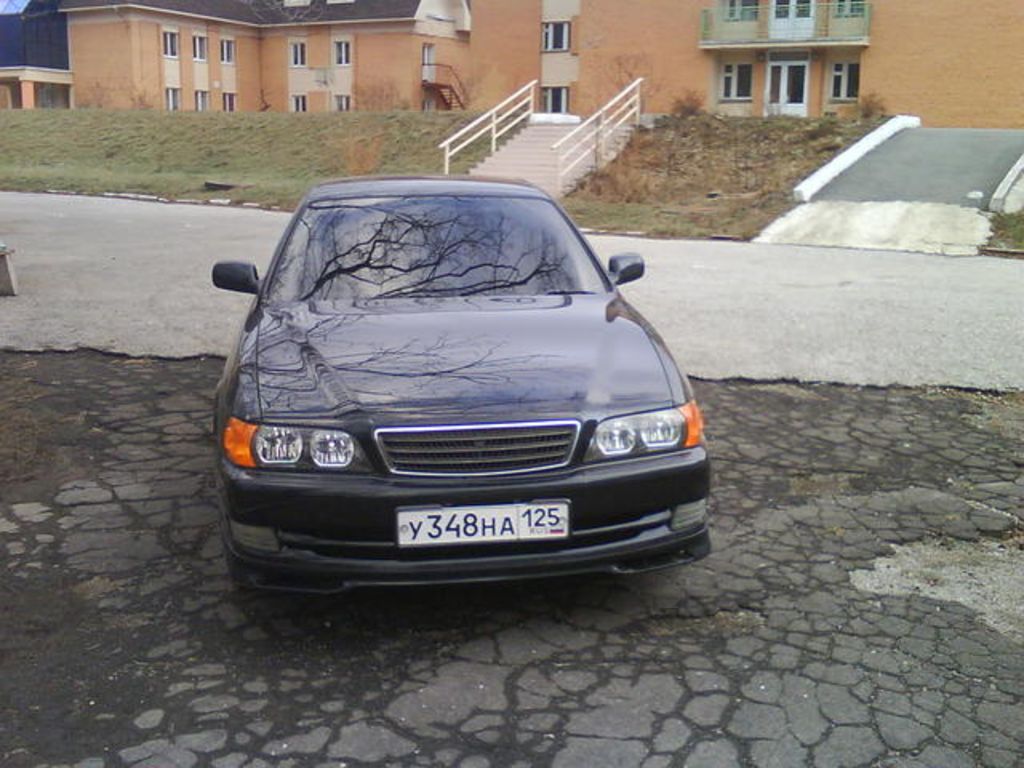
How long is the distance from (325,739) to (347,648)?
22.4 inches

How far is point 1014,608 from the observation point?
3.90 metres

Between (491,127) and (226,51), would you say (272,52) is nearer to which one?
(226,51)

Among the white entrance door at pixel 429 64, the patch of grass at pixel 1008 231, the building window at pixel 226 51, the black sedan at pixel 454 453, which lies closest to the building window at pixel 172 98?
the building window at pixel 226 51

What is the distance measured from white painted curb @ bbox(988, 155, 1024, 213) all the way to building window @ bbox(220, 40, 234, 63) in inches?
1796

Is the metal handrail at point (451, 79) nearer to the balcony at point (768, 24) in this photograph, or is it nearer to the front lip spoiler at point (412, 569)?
the balcony at point (768, 24)

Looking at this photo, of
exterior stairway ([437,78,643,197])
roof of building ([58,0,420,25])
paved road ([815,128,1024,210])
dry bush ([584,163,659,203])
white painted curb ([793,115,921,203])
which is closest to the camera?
paved road ([815,128,1024,210])

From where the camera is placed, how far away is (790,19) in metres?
40.8

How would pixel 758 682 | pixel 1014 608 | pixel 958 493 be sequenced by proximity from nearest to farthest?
pixel 758 682 → pixel 1014 608 → pixel 958 493

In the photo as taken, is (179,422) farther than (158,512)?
Yes

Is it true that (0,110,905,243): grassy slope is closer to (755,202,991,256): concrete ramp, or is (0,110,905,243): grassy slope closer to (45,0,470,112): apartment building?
(755,202,991,256): concrete ramp

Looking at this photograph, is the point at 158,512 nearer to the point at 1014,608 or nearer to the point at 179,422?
the point at 179,422

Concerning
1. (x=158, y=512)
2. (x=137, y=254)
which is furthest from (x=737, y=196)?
(x=158, y=512)

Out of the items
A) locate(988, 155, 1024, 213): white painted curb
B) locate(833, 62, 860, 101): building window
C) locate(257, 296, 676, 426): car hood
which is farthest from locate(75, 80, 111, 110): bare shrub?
locate(257, 296, 676, 426): car hood

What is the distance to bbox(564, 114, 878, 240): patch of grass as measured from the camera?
62.3ft
